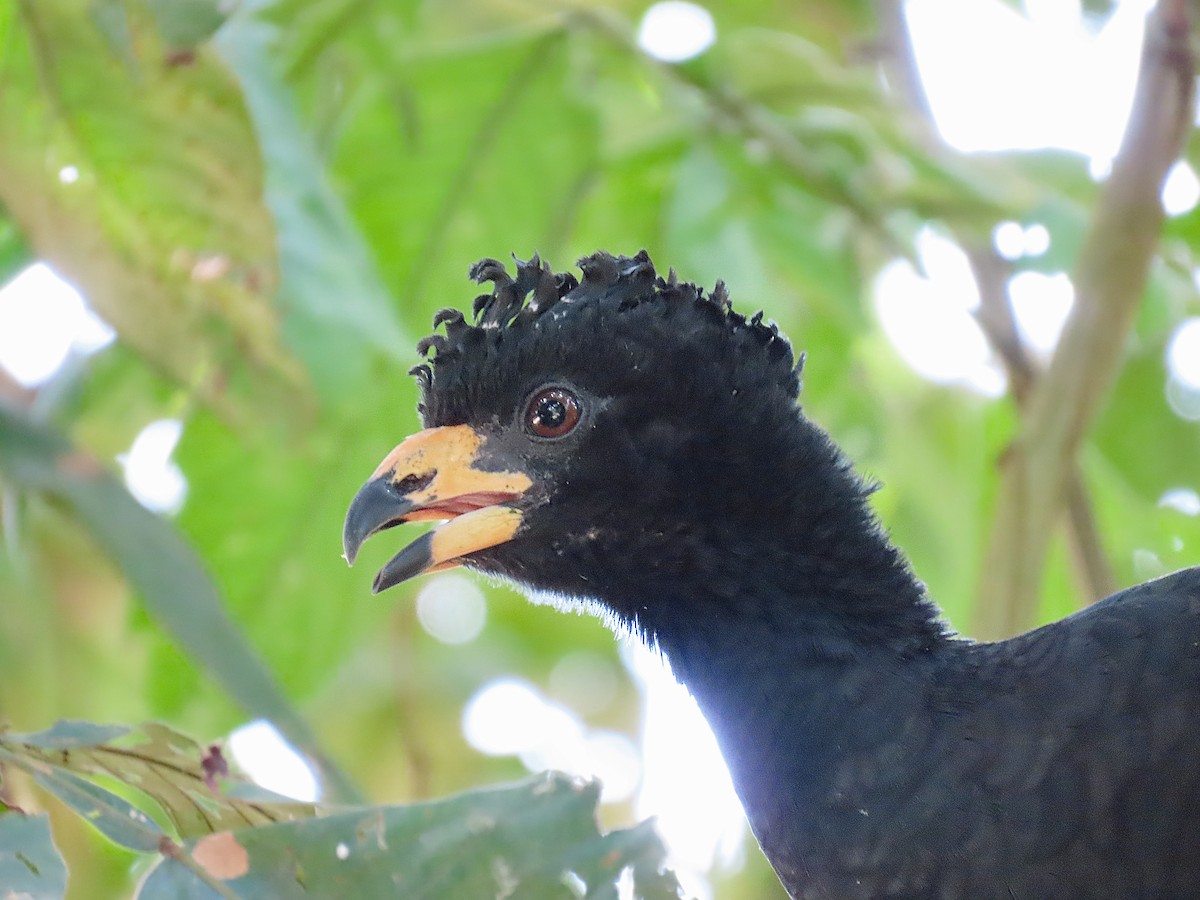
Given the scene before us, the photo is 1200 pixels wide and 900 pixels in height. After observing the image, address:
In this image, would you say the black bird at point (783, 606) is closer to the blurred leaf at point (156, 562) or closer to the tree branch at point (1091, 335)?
the blurred leaf at point (156, 562)

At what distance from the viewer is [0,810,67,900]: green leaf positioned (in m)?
1.34

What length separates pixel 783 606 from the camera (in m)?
2.22

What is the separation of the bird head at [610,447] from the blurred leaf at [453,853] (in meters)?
0.78

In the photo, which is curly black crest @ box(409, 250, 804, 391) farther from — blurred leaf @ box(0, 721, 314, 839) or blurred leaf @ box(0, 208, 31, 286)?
blurred leaf @ box(0, 208, 31, 286)

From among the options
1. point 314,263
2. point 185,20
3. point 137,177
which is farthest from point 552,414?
point 137,177

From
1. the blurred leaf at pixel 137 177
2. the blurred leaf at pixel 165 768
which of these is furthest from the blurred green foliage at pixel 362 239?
the blurred leaf at pixel 165 768

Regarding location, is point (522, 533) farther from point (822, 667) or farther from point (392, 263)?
point (392, 263)

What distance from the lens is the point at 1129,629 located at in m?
1.99

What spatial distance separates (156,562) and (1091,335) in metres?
1.63

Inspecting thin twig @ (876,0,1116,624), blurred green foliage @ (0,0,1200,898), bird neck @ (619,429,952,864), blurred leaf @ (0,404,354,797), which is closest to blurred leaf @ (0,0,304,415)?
blurred green foliage @ (0,0,1200,898)

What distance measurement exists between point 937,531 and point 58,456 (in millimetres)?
2191

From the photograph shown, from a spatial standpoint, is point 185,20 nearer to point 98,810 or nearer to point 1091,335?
point 98,810

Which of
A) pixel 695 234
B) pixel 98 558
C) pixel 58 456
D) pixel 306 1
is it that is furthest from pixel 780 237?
pixel 98 558

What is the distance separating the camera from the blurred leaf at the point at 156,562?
2184 millimetres
